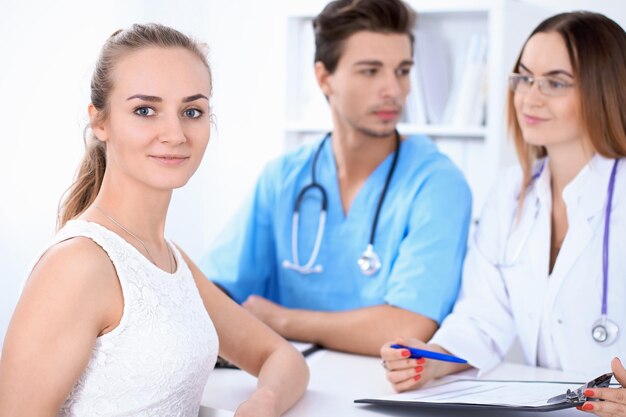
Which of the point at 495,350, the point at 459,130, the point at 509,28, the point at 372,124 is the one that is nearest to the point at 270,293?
the point at 372,124

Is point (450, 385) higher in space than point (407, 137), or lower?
lower

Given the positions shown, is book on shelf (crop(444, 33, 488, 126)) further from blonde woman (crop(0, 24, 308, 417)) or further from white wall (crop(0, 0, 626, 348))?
blonde woman (crop(0, 24, 308, 417))

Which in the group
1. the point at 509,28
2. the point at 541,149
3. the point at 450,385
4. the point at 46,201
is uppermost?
the point at 509,28

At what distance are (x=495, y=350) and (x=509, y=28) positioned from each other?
111 cm

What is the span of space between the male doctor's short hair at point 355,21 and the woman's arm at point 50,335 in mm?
1276

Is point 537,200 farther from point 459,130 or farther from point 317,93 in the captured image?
point 317,93

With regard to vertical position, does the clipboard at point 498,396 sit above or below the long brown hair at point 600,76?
below

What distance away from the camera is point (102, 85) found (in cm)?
125

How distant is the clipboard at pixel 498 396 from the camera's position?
1.27m

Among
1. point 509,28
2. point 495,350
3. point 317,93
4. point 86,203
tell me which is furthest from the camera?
point 317,93

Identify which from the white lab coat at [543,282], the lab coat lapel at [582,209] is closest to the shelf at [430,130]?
the white lab coat at [543,282]

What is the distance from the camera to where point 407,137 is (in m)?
2.21

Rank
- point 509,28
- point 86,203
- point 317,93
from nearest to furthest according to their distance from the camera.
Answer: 1. point 86,203
2. point 509,28
3. point 317,93

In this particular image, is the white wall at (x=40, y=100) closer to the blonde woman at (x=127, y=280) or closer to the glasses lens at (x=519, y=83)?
the blonde woman at (x=127, y=280)
